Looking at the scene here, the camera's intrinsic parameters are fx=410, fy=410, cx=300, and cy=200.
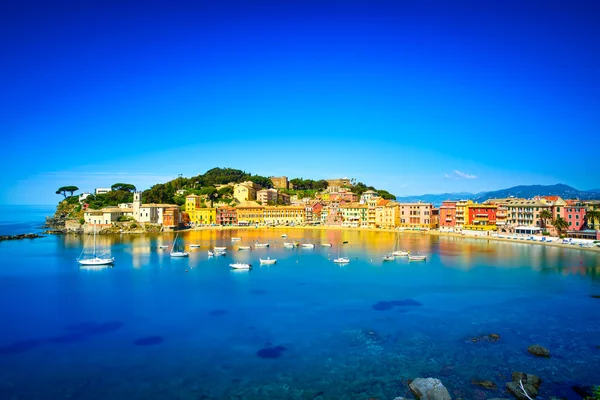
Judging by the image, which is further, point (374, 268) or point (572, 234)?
point (572, 234)

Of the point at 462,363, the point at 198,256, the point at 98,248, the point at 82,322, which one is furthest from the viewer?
the point at 98,248

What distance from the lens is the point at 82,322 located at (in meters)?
17.7

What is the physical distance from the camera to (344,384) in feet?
38.9

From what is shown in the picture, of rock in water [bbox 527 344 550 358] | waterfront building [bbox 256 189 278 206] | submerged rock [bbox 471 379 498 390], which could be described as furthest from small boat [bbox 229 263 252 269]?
waterfront building [bbox 256 189 278 206]

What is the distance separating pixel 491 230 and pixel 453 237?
538 centimetres

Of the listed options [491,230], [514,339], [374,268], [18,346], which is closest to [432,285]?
[374,268]

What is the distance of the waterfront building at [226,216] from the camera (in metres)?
72.3

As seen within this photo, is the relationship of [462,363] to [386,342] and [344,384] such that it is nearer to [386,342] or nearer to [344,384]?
[386,342]

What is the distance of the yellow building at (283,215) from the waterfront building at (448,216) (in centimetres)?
2459

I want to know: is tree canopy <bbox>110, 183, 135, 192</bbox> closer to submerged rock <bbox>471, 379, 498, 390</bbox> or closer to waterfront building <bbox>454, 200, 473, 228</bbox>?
waterfront building <bbox>454, 200, 473, 228</bbox>

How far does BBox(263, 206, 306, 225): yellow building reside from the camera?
73.8 m

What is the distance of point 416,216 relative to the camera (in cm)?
6216

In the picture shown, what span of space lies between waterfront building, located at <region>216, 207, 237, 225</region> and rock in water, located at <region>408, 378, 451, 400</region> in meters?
63.0

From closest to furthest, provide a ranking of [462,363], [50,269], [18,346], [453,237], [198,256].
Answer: [462,363] < [18,346] < [50,269] < [198,256] < [453,237]
